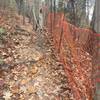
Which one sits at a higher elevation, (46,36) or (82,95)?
(46,36)

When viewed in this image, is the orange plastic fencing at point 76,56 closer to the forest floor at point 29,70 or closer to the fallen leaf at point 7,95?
the forest floor at point 29,70

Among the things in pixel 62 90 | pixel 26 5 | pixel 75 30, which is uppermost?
pixel 26 5

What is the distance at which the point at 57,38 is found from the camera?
345 inches

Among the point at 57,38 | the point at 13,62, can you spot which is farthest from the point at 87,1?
the point at 13,62

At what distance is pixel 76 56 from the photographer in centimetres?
811

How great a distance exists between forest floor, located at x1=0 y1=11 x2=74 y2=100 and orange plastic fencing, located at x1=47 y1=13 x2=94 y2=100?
0.68 ft

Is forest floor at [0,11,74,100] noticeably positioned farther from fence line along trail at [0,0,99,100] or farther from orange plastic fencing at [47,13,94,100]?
orange plastic fencing at [47,13,94,100]

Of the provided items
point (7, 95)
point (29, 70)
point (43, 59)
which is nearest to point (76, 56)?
point (43, 59)

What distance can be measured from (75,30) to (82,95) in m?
4.09

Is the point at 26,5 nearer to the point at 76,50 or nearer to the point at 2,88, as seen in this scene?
the point at 76,50

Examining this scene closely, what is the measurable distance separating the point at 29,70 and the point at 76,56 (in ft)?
6.20

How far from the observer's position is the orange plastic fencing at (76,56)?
240 inches

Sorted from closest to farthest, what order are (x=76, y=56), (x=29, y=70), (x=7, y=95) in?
1. (x=7, y=95)
2. (x=29, y=70)
3. (x=76, y=56)

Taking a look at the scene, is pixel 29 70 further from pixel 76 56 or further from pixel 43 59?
pixel 76 56
